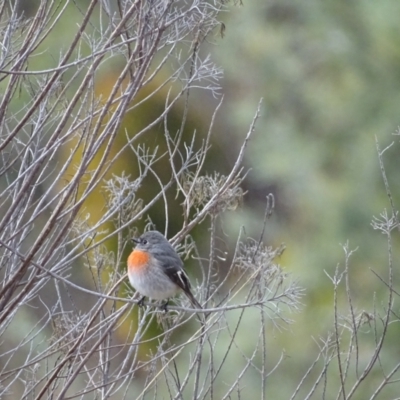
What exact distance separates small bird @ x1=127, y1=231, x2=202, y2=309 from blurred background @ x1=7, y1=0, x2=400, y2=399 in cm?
247

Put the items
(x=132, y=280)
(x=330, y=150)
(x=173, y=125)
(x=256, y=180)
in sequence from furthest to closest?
(x=256, y=180) → (x=173, y=125) → (x=330, y=150) → (x=132, y=280)

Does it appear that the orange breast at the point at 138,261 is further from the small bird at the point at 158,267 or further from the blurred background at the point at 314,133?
the blurred background at the point at 314,133

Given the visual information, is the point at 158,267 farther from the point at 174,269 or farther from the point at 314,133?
the point at 314,133

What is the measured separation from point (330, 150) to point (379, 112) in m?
1.01

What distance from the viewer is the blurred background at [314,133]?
9.23 meters

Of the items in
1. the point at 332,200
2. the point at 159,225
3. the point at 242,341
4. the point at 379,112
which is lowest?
the point at 242,341

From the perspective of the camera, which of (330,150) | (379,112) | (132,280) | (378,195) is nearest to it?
(132,280)

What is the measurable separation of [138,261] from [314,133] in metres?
6.25

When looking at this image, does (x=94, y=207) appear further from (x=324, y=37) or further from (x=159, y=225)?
(x=324, y=37)

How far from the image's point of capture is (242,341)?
10586 millimetres

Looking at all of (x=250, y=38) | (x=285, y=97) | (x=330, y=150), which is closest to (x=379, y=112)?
(x=330, y=150)

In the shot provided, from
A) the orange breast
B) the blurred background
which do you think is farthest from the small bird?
the blurred background

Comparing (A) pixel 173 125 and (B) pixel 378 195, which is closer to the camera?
(B) pixel 378 195

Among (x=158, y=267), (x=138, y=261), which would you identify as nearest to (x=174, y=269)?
(x=158, y=267)
